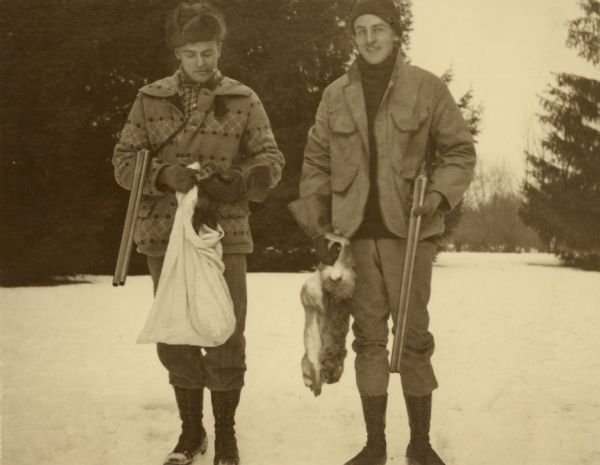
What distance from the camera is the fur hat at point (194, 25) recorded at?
10.2ft

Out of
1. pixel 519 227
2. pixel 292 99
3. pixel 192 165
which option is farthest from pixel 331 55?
pixel 519 227

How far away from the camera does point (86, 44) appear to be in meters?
8.22

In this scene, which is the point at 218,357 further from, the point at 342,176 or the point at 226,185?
the point at 342,176

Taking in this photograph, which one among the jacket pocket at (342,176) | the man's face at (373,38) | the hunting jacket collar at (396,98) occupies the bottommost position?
the jacket pocket at (342,176)

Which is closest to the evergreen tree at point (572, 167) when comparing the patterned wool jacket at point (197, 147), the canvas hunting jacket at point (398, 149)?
the canvas hunting jacket at point (398, 149)

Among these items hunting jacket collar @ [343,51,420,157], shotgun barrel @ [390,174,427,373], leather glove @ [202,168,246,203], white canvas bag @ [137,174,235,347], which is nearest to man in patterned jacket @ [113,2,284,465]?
leather glove @ [202,168,246,203]

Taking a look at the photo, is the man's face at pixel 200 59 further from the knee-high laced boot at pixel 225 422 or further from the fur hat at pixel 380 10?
the knee-high laced boot at pixel 225 422

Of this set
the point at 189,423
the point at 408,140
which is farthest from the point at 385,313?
the point at 189,423

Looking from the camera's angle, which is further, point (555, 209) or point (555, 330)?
point (555, 209)

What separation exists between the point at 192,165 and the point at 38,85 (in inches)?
221

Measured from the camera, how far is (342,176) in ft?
10.4

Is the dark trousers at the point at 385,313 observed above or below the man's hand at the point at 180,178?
below

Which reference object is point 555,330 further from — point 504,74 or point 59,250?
point 59,250

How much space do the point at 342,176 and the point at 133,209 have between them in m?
0.89
